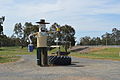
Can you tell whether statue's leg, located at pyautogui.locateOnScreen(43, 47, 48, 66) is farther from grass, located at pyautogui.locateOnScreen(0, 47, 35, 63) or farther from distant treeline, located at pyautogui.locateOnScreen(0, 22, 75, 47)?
distant treeline, located at pyautogui.locateOnScreen(0, 22, 75, 47)

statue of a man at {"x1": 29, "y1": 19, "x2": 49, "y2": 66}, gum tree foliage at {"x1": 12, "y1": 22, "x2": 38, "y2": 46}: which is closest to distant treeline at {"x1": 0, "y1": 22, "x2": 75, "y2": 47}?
gum tree foliage at {"x1": 12, "y1": 22, "x2": 38, "y2": 46}

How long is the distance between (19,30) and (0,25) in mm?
40633

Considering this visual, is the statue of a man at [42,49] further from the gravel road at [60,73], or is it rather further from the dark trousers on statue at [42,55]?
the gravel road at [60,73]

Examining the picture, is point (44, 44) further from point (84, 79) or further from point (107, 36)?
point (107, 36)

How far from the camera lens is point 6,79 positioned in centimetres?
1198

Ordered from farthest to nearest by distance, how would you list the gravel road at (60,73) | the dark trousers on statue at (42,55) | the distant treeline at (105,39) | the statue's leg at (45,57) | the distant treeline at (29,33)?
the distant treeline at (105,39) → the distant treeline at (29,33) → the statue's leg at (45,57) → the dark trousers on statue at (42,55) → the gravel road at (60,73)

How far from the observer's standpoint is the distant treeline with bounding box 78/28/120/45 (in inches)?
5650

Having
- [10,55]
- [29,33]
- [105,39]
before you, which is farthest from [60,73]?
[105,39]

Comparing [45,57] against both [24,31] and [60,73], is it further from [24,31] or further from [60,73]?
[24,31]

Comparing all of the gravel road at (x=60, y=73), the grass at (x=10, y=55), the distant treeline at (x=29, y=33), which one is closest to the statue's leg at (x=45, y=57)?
the gravel road at (x=60, y=73)

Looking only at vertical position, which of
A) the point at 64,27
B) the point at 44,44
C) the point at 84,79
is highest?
the point at 64,27

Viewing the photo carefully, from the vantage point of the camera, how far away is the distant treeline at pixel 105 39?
14350cm

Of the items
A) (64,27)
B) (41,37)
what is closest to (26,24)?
(64,27)

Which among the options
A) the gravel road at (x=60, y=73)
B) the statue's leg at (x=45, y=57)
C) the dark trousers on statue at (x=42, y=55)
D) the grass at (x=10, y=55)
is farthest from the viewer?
the grass at (x=10, y=55)
